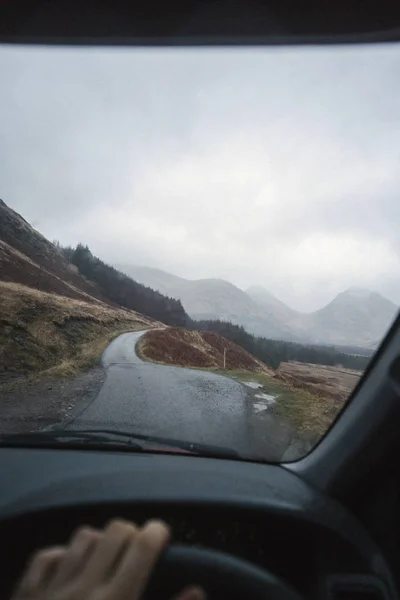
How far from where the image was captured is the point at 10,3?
353 centimetres

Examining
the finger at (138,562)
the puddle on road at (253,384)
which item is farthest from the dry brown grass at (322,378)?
the finger at (138,562)

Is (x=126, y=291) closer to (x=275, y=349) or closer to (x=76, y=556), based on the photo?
(x=275, y=349)

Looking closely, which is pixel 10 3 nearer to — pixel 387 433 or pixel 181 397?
pixel 181 397

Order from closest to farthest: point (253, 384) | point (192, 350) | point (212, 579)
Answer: point (212, 579)
point (253, 384)
point (192, 350)

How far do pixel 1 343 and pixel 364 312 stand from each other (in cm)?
301

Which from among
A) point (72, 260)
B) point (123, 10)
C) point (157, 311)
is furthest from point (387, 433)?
point (123, 10)

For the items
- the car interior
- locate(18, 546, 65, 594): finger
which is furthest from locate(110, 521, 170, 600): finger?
the car interior

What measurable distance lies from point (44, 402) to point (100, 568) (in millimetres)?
2380

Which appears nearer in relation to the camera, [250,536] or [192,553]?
[192,553]

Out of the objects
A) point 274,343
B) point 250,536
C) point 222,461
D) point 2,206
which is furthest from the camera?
point 274,343

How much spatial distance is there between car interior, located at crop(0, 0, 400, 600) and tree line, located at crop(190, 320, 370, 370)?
24.1 inches

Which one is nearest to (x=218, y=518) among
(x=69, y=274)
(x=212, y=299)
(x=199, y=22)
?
(x=212, y=299)

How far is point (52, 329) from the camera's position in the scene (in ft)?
14.6

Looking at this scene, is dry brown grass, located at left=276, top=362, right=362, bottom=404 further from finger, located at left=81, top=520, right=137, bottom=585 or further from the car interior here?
finger, located at left=81, top=520, right=137, bottom=585
